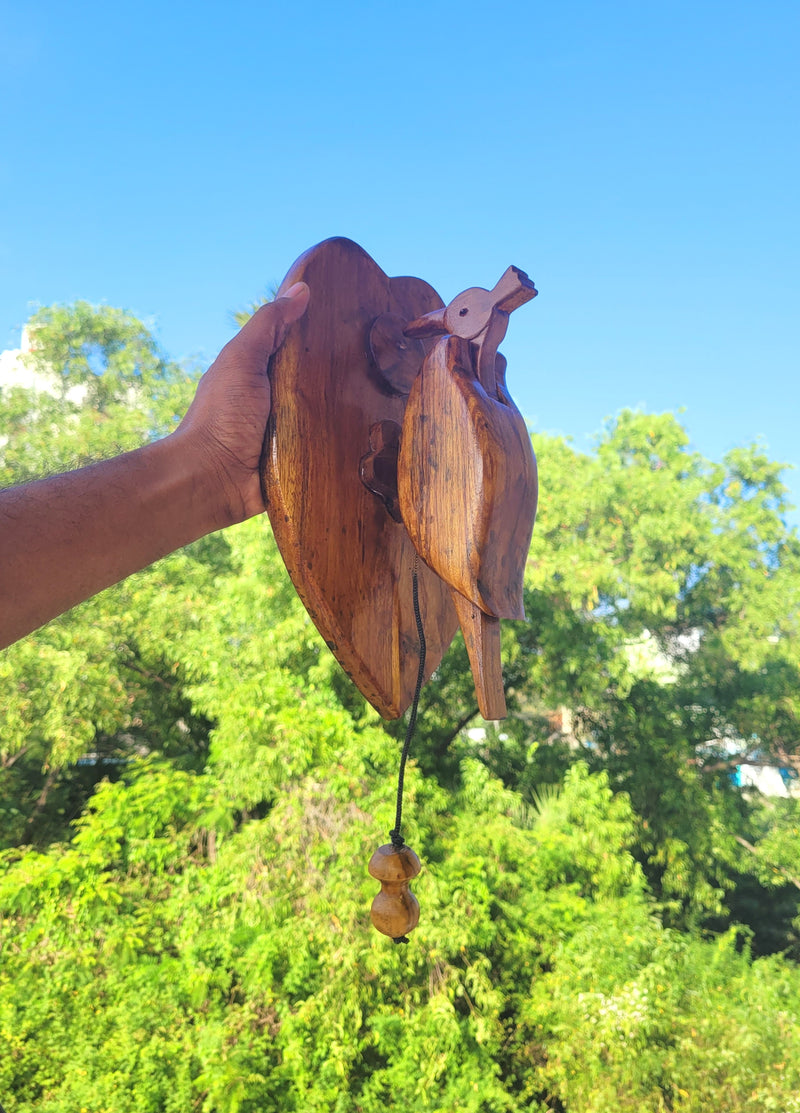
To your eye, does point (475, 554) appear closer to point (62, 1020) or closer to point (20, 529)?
point (20, 529)

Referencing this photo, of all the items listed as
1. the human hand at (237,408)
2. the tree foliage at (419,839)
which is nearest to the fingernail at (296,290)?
the human hand at (237,408)

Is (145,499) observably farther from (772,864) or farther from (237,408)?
(772,864)

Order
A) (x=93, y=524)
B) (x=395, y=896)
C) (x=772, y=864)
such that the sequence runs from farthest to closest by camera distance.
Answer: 1. (x=772, y=864)
2. (x=395, y=896)
3. (x=93, y=524)

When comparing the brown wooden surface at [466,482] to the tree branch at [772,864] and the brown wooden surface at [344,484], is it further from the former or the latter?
the tree branch at [772,864]

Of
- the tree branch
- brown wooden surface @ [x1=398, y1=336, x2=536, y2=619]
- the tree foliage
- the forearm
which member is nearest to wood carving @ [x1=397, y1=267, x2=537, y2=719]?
brown wooden surface @ [x1=398, y1=336, x2=536, y2=619]

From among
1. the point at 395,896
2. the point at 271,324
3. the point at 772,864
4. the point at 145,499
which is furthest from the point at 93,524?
Result: the point at 772,864

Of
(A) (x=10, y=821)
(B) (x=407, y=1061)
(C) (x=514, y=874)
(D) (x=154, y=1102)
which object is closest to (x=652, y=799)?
(C) (x=514, y=874)

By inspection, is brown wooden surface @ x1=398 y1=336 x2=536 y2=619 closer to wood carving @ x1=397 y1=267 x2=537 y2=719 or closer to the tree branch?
wood carving @ x1=397 y1=267 x2=537 y2=719
